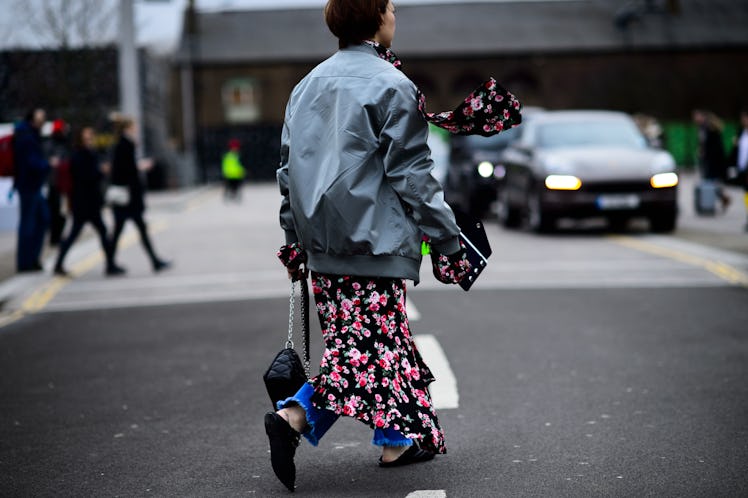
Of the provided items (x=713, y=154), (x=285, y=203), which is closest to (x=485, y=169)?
(x=713, y=154)

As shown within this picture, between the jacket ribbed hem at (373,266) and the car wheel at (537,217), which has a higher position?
the jacket ribbed hem at (373,266)

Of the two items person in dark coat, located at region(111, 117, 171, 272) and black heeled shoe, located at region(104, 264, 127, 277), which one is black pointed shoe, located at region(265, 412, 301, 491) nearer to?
person in dark coat, located at region(111, 117, 171, 272)

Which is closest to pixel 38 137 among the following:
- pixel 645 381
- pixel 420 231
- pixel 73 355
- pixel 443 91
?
pixel 73 355

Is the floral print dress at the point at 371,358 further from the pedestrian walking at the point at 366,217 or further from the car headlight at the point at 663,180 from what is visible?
the car headlight at the point at 663,180

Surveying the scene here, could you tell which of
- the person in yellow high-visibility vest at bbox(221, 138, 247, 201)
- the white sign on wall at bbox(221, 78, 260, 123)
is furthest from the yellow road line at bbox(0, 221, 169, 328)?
the white sign on wall at bbox(221, 78, 260, 123)

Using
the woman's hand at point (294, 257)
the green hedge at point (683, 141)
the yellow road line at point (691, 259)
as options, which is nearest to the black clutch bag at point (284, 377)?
the woman's hand at point (294, 257)

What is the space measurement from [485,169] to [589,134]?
12.2 feet

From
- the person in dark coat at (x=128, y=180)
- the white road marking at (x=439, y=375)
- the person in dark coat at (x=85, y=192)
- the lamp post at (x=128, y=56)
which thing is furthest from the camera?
the lamp post at (x=128, y=56)

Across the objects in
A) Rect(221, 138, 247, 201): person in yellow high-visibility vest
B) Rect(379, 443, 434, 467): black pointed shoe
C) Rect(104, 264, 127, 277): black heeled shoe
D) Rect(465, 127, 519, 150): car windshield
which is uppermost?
Rect(379, 443, 434, 467): black pointed shoe

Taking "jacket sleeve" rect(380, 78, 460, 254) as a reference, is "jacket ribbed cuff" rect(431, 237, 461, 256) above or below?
below

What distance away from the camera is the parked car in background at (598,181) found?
1652 centimetres

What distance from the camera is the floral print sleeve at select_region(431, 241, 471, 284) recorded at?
4.37 meters

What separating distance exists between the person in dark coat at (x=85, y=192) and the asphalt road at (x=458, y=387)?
1.12 meters

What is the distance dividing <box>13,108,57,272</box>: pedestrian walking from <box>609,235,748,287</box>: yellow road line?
735 centimetres
